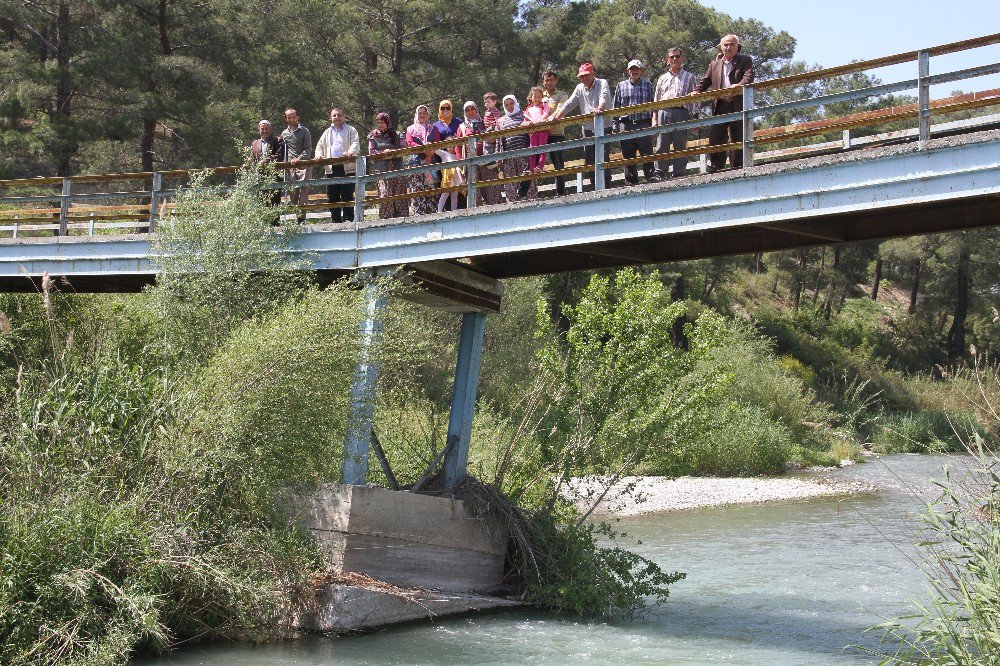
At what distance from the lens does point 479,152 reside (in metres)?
Result: 16.4

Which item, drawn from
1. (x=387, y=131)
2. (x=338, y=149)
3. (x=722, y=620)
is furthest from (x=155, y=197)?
(x=722, y=620)

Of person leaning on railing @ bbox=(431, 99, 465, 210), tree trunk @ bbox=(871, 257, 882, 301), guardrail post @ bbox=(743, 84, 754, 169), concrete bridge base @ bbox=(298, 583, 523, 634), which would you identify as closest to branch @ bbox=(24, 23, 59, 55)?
person leaning on railing @ bbox=(431, 99, 465, 210)

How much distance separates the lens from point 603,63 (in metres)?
48.2

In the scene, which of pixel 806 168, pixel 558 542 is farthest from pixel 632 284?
pixel 806 168

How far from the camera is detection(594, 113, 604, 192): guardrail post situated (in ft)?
43.1

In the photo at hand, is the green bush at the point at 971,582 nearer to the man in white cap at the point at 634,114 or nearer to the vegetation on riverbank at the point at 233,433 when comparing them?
the vegetation on riverbank at the point at 233,433

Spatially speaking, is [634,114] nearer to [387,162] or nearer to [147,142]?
[387,162]

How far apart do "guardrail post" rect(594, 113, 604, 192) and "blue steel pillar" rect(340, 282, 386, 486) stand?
3060mm

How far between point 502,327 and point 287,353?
2042 cm

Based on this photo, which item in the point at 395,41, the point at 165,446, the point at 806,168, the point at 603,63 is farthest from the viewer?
the point at 603,63

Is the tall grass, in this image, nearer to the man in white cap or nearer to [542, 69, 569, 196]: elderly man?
the man in white cap

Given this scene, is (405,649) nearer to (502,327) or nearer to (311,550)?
(311,550)

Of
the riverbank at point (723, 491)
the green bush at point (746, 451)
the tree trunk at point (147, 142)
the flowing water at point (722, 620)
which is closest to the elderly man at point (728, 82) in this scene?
the flowing water at point (722, 620)

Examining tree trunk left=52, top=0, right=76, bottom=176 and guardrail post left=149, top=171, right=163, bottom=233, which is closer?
guardrail post left=149, top=171, right=163, bottom=233
